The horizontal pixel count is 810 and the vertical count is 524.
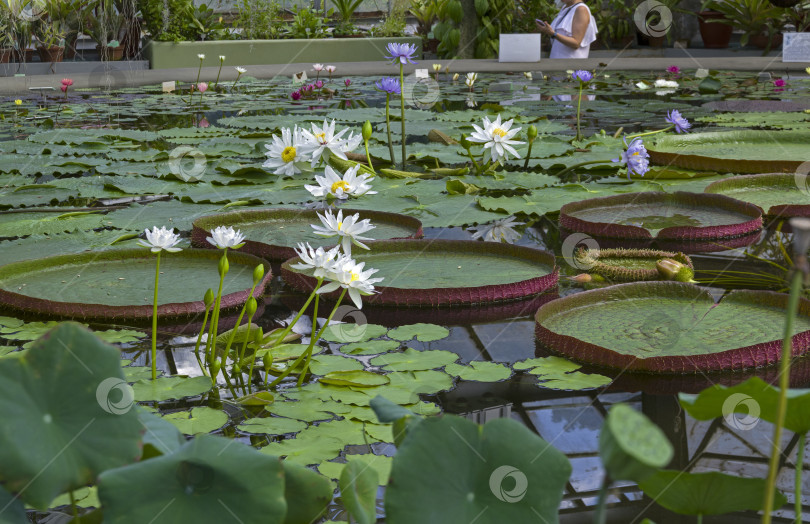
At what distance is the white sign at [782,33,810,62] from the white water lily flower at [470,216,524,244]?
22.3 ft

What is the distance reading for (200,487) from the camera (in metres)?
0.52

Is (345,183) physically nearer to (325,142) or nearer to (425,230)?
(325,142)

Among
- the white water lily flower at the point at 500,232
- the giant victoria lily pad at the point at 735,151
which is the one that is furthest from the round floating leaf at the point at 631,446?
the giant victoria lily pad at the point at 735,151

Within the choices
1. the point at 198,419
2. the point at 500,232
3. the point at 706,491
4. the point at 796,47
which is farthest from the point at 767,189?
the point at 796,47

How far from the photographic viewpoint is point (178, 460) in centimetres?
49

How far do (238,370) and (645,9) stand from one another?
1045cm

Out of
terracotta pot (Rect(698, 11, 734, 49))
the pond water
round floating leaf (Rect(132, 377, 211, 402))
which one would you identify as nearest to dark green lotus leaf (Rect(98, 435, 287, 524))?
the pond water

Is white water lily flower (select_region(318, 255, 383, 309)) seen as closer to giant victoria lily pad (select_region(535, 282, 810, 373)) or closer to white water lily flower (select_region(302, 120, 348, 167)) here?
giant victoria lily pad (select_region(535, 282, 810, 373))

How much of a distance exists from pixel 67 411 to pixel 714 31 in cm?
1123

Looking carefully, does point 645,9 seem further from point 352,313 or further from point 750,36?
point 352,313

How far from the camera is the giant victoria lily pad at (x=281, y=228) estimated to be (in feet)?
6.23

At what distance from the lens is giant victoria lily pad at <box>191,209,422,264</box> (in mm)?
1900

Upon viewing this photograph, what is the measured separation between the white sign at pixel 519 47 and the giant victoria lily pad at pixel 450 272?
23.4 feet

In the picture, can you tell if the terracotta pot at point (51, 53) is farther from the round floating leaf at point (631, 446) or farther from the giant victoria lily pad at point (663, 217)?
the round floating leaf at point (631, 446)
